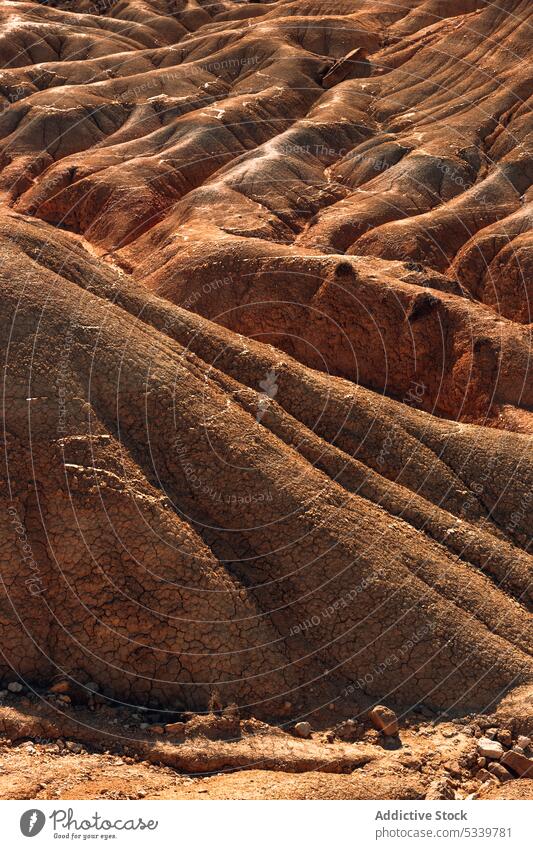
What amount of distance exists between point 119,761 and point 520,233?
2981 cm

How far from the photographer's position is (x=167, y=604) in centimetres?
1376

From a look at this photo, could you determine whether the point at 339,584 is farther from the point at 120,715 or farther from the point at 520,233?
the point at 520,233

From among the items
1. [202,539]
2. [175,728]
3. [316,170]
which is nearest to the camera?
[175,728]

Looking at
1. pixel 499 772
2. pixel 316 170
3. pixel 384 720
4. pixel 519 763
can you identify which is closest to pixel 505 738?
pixel 519 763

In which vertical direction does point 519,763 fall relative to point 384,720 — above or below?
below

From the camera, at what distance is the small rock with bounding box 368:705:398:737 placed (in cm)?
1355

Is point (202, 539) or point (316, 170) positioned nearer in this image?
point (202, 539)

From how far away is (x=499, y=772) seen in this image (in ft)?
43.5

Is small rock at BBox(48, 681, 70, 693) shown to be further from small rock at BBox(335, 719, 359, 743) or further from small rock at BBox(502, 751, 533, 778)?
small rock at BBox(502, 751, 533, 778)

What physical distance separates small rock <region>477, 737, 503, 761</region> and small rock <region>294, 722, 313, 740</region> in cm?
273

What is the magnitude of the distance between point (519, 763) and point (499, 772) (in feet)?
1.23

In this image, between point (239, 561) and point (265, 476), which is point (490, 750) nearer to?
point (239, 561)

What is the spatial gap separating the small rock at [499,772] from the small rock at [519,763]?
0.50 ft

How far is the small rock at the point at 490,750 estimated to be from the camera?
1344 cm
